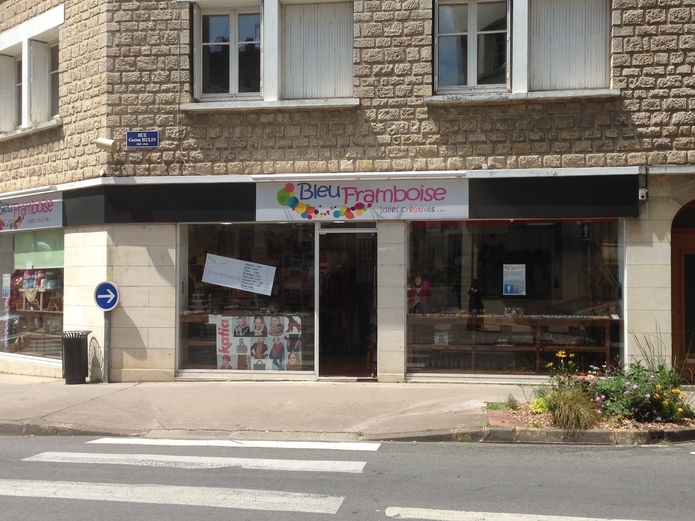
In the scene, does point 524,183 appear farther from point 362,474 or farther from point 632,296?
point 362,474

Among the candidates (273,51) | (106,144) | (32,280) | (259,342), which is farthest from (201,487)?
(32,280)

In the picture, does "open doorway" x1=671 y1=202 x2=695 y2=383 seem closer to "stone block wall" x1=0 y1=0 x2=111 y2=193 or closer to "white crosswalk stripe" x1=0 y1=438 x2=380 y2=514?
"white crosswalk stripe" x1=0 y1=438 x2=380 y2=514

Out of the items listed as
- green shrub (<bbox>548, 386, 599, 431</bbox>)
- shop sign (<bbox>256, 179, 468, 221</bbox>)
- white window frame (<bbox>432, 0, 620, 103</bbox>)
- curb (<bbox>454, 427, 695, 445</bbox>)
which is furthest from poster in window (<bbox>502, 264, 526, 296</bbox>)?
curb (<bbox>454, 427, 695, 445</bbox>)

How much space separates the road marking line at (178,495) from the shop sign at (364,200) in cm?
607

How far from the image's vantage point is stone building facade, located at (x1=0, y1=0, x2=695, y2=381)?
36.2 ft

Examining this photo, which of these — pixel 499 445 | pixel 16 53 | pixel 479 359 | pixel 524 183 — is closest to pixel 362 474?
pixel 499 445

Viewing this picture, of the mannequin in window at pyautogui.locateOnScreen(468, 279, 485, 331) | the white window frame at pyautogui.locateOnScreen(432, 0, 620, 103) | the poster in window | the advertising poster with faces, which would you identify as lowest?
the advertising poster with faces

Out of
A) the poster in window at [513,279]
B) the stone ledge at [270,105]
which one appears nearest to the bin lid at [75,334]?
the stone ledge at [270,105]

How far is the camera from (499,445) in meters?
8.09

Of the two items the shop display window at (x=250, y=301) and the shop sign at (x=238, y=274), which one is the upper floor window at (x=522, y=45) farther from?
the shop sign at (x=238, y=274)

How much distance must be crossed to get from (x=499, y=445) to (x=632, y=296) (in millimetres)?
4180

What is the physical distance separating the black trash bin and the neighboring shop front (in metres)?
1.23

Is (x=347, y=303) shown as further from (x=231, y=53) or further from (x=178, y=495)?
(x=178, y=495)

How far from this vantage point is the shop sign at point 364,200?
1141 cm
